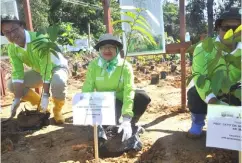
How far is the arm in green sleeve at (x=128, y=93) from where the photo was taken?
2051mm

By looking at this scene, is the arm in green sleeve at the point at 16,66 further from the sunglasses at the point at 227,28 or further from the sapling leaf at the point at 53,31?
the sunglasses at the point at 227,28

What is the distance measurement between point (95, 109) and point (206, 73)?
0.85 m

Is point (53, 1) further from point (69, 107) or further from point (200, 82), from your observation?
point (200, 82)

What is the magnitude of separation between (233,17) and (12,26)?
181 cm

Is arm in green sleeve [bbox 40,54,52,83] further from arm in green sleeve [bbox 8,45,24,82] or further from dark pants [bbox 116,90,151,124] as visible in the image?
dark pants [bbox 116,90,151,124]

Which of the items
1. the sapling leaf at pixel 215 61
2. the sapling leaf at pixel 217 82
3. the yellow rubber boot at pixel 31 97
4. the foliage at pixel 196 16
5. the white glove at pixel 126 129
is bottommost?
the white glove at pixel 126 129

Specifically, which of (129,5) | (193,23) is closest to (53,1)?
(193,23)

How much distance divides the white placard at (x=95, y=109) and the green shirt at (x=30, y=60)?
830 mm

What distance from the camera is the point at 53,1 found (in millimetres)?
18297

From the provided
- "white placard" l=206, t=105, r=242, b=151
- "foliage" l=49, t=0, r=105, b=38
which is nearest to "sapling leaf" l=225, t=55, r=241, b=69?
"white placard" l=206, t=105, r=242, b=151

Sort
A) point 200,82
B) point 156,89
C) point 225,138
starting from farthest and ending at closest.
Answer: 1. point 156,89
2. point 200,82
3. point 225,138

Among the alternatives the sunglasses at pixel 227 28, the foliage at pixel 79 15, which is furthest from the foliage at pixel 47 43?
the foliage at pixel 79 15

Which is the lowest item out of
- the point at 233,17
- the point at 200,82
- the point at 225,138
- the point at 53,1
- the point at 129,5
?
the point at 225,138

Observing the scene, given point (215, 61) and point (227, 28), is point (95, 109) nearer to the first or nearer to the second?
point (215, 61)
